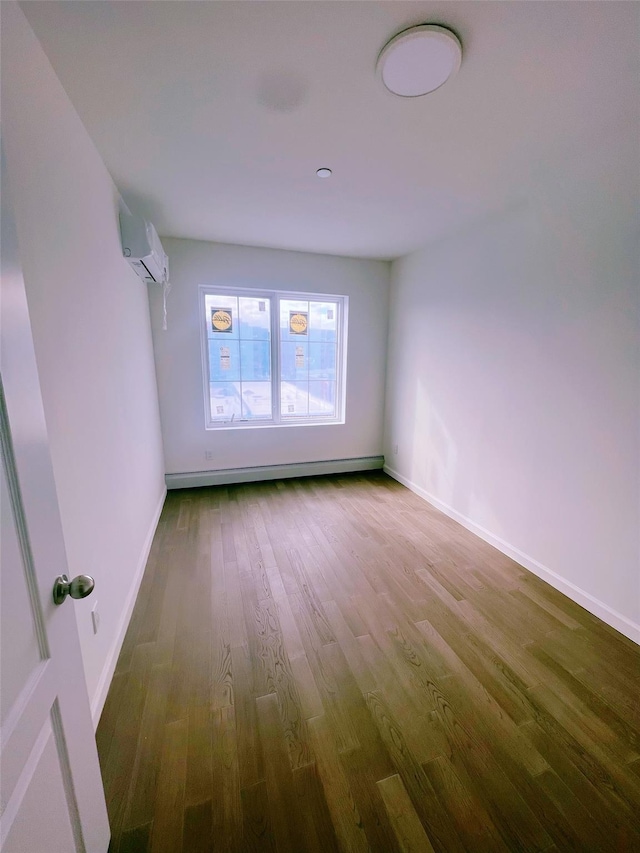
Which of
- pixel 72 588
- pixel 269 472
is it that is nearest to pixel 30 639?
pixel 72 588

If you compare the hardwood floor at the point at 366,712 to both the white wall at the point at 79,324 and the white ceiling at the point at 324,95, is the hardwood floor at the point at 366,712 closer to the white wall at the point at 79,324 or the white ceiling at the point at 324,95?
the white wall at the point at 79,324

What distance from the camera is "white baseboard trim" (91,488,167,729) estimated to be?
136 centimetres

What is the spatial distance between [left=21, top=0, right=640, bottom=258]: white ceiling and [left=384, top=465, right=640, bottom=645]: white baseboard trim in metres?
2.45

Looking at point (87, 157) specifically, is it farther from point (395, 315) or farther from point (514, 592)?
point (514, 592)

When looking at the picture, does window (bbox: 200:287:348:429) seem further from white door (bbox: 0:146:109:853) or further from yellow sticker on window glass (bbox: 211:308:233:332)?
white door (bbox: 0:146:109:853)

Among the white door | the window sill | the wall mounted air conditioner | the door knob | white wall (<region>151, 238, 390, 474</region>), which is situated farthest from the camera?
the window sill

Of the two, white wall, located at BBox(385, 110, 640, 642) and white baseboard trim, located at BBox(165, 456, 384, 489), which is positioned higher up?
white wall, located at BBox(385, 110, 640, 642)

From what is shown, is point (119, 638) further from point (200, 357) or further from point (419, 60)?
point (419, 60)

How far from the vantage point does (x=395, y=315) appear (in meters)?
3.91

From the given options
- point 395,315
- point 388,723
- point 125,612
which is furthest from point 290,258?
point 388,723

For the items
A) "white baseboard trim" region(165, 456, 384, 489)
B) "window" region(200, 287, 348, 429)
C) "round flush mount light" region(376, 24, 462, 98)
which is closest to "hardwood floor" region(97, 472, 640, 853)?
"white baseboard trim" region(165, 456, 384, 489)

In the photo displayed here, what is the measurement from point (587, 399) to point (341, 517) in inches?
80.4

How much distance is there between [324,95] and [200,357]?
2.54m

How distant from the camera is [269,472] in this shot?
13.0ft
